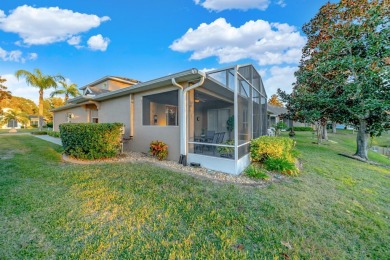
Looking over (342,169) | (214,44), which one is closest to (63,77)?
(214,44)

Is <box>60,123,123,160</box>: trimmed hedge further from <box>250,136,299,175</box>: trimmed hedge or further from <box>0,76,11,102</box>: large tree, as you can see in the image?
<box>0,76,11,102</box>: large tree

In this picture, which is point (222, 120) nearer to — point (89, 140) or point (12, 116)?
point (89, 140)

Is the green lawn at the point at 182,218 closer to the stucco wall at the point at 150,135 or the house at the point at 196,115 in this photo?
the house at the point at 196,115

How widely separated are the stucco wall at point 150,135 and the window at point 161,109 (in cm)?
21

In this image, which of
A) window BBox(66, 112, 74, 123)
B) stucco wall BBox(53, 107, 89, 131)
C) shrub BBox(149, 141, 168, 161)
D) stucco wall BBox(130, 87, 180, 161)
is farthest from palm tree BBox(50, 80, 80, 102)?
shrub BBox(149, 141, 168, 161)

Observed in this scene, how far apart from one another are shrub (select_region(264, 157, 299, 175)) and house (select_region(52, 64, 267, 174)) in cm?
84

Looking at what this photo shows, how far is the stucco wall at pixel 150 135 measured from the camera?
7.17 metres

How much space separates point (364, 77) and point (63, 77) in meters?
27.3

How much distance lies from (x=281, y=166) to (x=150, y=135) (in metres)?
5.70

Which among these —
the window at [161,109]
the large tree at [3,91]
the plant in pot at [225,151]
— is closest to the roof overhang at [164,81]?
the window at [161,109]

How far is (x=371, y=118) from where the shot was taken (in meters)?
9.48

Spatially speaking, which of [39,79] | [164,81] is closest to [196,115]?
[164,81]

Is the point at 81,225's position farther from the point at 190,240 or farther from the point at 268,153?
the point at 268,153

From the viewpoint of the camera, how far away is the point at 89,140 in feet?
22.4
